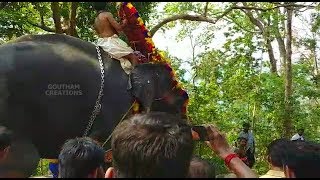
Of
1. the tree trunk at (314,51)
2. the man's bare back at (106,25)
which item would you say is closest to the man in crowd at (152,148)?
the man's bare back at (106,25)

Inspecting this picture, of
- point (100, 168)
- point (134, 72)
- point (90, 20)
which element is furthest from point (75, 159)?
point (90, 20)

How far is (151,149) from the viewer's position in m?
1.92

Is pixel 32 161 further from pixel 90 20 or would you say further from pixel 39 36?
pixel 90 20

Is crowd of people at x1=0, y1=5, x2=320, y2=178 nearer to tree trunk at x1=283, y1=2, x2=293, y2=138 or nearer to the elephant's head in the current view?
the elephant's head

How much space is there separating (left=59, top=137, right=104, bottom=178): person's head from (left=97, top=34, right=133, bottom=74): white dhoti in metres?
1.68

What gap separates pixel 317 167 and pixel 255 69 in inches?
663

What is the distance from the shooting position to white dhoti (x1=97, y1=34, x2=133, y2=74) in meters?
4.45

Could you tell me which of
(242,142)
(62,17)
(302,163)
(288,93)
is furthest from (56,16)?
(302,163)

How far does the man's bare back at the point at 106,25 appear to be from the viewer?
457 centimetres

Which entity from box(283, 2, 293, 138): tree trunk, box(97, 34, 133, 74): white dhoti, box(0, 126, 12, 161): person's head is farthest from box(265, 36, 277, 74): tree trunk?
box(0, 126, 12, 161): person's head

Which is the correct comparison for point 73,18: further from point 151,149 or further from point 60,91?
point 151,149

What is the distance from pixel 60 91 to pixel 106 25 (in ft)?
2.43

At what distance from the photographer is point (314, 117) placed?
17.1 metres

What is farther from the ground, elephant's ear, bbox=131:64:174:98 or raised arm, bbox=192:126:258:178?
elephant's ear, bbox=131:64:174:98
